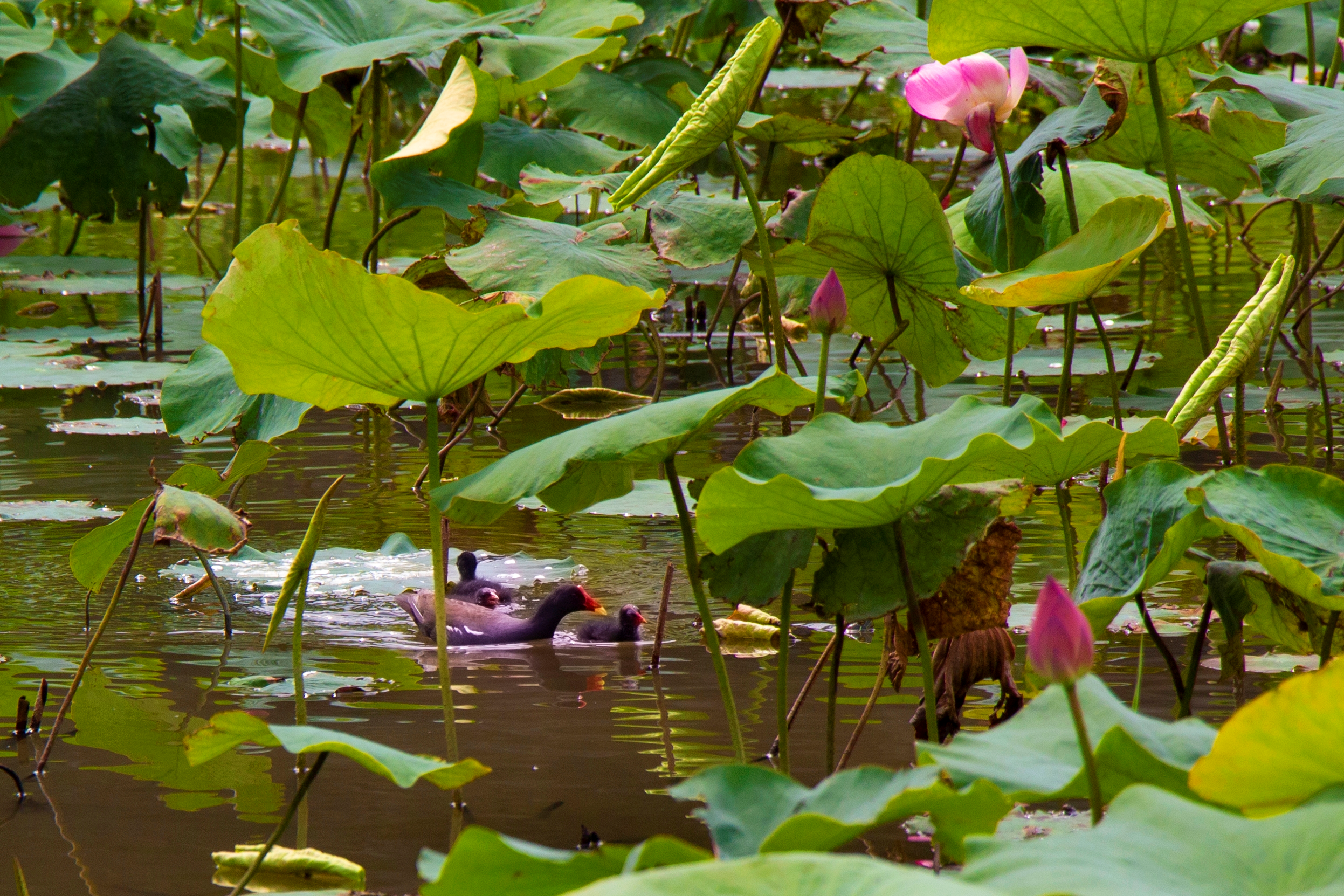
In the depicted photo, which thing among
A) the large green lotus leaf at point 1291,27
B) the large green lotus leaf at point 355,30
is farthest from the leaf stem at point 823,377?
the large green lotus leaf at point 1291,27

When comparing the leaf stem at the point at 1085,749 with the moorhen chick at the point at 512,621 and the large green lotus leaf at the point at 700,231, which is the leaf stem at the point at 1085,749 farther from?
the moorhen chick at the point at 512,621

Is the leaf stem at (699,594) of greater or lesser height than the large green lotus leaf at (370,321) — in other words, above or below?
below

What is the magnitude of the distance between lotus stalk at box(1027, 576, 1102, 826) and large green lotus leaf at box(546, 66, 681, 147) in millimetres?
3838

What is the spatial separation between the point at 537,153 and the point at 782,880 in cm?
366

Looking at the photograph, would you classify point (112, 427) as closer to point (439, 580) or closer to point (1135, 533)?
point (439, 580)

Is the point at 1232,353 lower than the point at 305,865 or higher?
higher

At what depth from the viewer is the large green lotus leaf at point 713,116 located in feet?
7.22

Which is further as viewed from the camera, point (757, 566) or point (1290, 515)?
point (757, 566)

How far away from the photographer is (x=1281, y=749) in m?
1.15

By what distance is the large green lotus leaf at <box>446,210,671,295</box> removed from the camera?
279cm

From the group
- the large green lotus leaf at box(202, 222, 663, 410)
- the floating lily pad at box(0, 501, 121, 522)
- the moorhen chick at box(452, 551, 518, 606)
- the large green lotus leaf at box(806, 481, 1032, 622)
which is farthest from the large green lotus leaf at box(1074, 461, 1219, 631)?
the floating lily pad at box(0, 501, 121, 522)

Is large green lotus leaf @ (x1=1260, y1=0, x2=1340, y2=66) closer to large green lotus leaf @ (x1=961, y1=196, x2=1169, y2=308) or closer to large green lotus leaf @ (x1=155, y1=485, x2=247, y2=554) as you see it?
large green lotus leaf @ (x1=961, y1=196, x2=1169, y2=308)

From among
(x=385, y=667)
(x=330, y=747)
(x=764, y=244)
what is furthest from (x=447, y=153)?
(x=330, y=747)

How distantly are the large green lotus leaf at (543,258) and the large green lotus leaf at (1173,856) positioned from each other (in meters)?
1.75
